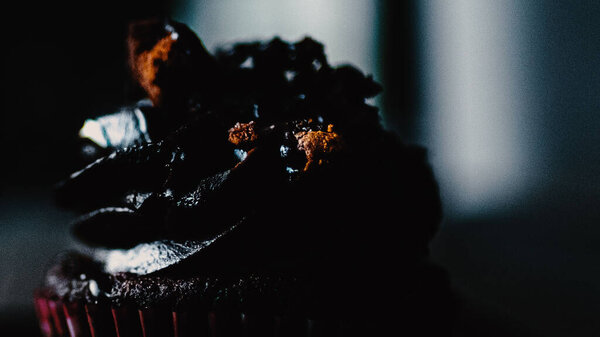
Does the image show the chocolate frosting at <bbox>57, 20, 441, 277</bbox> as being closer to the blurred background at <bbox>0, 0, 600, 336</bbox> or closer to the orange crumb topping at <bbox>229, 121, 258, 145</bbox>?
the orange crumb topping at <bbox>229, 121, 258, 145</bbox>

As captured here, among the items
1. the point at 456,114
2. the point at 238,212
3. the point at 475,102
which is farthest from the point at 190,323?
the point at 456,114

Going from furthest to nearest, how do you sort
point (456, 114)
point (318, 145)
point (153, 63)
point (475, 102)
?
point (456, 114) < point (475, 102) < point (153, 63) < point (318, 145)

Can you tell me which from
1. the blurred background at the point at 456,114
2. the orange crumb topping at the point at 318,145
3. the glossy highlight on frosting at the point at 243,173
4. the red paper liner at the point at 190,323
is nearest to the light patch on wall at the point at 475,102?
the blurred background at the point at 456,114

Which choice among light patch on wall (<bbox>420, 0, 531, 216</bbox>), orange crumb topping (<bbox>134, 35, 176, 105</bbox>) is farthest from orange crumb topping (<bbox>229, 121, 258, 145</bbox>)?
light patch on wall (<bbox>420, 0, 531, 216</bbox>)

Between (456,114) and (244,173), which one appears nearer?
(244,173)

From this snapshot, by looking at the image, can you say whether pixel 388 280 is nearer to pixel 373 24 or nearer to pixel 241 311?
pixel 241 311

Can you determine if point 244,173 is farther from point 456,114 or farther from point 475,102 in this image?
point 456,114
